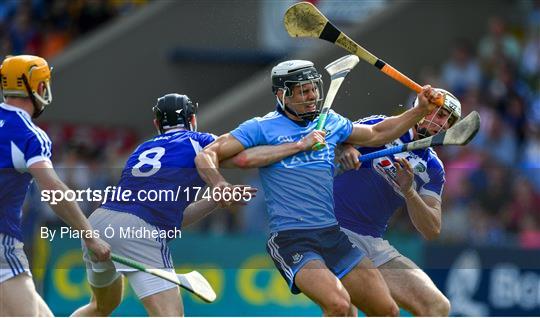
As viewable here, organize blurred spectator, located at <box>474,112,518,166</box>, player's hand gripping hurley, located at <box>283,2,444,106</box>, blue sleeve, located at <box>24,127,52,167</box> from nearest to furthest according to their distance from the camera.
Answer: blue sleeve, located at <box>24,127,52,167</box> < player's hand gripping hurley, located at <box>283,2,444,106</box> < blurred spectator, located at <box>474,112,518,166</box>

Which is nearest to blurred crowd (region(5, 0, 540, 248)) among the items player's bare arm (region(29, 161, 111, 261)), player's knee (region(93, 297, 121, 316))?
player's knee (region(93, 297, 121, 316))

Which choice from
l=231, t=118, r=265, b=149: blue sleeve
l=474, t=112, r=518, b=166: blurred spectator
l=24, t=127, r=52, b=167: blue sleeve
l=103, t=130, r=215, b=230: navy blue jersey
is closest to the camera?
l=24, t=127, r=52, b=167: blue sleeve

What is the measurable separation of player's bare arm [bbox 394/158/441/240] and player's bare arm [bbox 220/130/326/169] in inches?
20.8

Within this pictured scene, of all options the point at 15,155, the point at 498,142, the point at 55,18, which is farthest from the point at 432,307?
the point at 55,18

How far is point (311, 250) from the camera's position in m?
8.51

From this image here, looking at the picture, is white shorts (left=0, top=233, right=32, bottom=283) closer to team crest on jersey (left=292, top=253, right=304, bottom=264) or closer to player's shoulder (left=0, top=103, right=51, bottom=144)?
player's shoulder (left=0, top=103, right=51, bottom=144)

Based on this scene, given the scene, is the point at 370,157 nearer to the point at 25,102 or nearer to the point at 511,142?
the point at 25,102

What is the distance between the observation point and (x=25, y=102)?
8359 mm

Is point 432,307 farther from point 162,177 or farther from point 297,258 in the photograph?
point 162,177

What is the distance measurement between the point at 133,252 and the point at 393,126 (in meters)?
1.65

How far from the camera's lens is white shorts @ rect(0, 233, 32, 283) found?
8195 mm

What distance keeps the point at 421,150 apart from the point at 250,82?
17.8 feet

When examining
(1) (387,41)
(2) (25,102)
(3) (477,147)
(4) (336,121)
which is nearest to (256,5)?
(4) (336,121)

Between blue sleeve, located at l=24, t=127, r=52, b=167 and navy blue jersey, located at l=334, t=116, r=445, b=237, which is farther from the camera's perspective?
navy blue jersey, located at l=334, t=116, r=445, b=237
